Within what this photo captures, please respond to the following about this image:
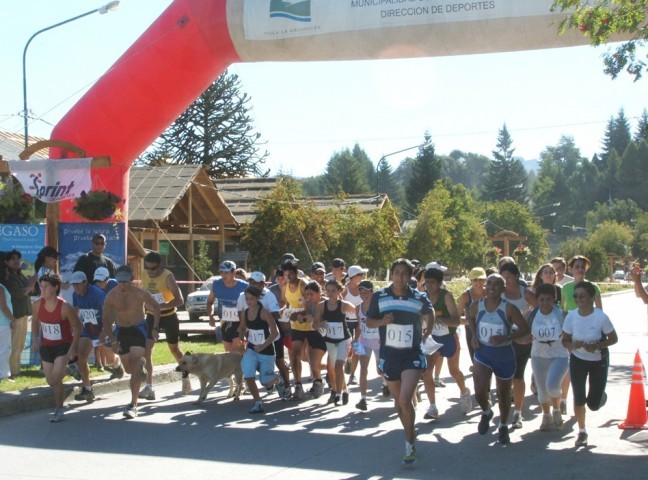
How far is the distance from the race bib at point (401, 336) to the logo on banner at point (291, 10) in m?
6.95

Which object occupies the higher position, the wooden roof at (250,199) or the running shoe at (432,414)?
the wooden roof at (250,199)

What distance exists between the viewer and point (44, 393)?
10.9 metres

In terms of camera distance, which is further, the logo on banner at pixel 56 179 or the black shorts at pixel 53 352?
the logo on banner at pixel 56 179

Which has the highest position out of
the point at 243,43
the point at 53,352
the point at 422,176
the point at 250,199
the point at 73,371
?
the point at 422,176

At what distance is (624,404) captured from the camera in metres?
10.6

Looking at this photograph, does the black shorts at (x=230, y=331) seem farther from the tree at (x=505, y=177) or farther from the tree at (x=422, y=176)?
the tree at (x=505, y=177)

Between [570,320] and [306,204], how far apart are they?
984 inches

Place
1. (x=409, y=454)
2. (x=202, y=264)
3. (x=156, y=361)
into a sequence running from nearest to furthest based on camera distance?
(x=409, y=454) → (x=156, y=361) → (x=202, y=264)

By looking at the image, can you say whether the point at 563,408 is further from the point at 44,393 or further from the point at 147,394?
the point at 44,393

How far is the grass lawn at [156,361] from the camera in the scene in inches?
451

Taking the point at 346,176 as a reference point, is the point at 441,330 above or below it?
below

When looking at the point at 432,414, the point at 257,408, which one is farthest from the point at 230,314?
the point at 432,414

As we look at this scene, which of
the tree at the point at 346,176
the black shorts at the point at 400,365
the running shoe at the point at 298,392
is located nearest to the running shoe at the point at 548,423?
the black shorts at the point at 400,365

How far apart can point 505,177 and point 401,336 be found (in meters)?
135
